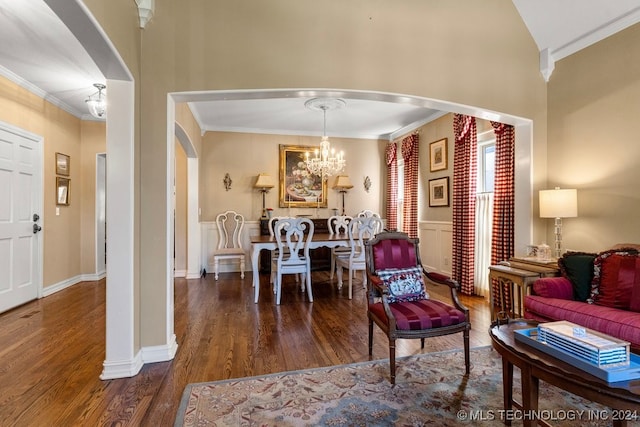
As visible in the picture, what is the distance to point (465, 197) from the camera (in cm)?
425

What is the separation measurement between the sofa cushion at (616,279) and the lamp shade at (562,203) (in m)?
0.47

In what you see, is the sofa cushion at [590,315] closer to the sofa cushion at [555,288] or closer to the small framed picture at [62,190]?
the sofa cushion at [555,288]

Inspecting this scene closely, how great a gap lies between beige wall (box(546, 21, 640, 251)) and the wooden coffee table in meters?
1.73

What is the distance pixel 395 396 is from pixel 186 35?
3064 millimetres

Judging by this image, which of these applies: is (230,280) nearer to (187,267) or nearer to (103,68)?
(187,267)

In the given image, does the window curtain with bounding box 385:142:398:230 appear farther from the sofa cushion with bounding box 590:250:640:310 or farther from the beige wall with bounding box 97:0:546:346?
the sofa cushion with bounding box 590:250:640:310

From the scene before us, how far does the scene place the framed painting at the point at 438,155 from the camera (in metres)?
4.83

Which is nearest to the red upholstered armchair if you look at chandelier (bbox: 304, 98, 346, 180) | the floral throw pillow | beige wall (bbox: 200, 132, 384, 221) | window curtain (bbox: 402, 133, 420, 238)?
the floral throw pillow

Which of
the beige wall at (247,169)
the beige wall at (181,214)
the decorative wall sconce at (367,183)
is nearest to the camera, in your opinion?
the beige wall at (181,214)

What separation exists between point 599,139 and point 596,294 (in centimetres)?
147

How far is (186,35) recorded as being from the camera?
8.05 feet

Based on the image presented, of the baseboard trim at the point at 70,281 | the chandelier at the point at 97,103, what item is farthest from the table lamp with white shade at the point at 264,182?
the baseboard trim at the point at 70,281

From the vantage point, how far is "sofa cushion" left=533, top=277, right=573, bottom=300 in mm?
2459

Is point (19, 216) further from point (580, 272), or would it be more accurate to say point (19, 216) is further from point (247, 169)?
point (580, 272)
